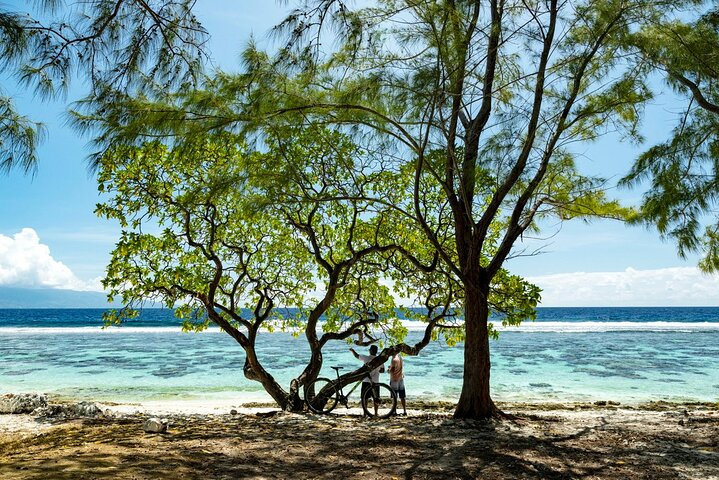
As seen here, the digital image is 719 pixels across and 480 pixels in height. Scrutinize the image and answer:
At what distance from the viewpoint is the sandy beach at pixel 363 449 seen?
4.78 m

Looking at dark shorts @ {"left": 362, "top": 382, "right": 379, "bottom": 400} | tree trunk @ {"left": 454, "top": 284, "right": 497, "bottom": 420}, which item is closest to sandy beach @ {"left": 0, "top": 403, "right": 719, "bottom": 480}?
tree trunk @ {"left": 454, "top": 284, "right": 497, "bottom": 420}

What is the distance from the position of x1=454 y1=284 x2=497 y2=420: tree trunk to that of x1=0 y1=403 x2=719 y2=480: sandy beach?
0.39 metres

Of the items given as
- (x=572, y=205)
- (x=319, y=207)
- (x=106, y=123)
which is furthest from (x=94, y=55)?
(x=572, y=205)

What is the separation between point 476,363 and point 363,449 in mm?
2759

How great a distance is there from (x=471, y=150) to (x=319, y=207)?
2640 mm

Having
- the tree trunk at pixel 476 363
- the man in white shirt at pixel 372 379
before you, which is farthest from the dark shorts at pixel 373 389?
the tree trunk at pixel 476 363

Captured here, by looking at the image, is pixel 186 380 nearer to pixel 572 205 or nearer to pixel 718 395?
pixel 572 205

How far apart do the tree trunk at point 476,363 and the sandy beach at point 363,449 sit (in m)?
0.39

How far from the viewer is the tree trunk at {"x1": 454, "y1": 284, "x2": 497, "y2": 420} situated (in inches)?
310

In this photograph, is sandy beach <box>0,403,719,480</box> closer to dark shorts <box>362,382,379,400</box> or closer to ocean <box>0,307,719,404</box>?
dark shorts <box>362,382,379,400</box>

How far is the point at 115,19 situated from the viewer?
5.16 m

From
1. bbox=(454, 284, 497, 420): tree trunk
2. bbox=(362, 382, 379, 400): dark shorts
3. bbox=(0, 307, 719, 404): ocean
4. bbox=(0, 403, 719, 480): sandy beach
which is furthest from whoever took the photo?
bbox=(0, 307, 719, 404): ocean

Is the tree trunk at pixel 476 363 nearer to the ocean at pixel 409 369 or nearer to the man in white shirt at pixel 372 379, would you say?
the man in white shirt at pixel 372 379

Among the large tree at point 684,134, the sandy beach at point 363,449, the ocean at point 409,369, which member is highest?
the large tree at point 684,134
